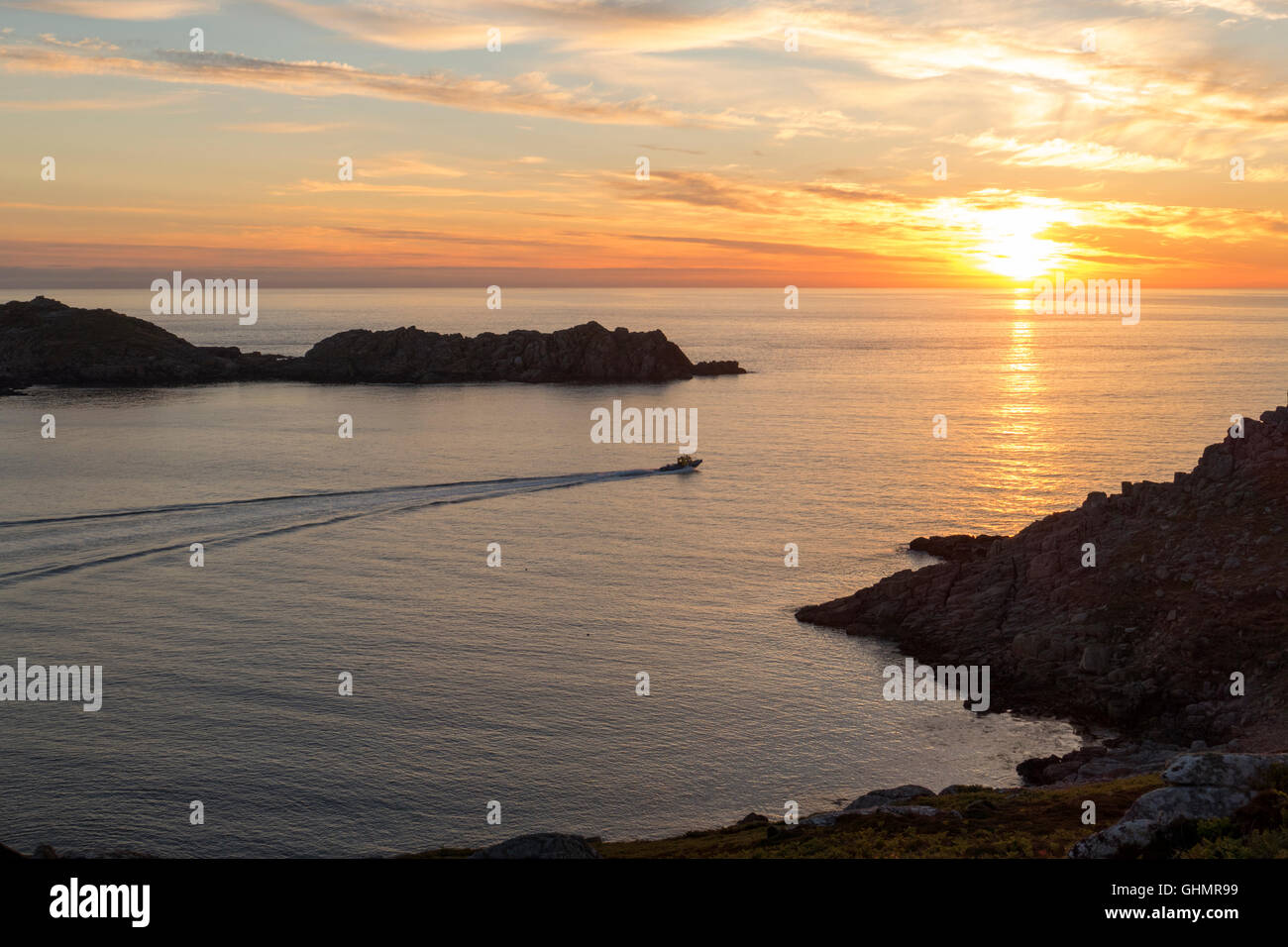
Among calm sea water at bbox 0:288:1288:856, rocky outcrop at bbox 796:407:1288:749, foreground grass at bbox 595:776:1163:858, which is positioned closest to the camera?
foreground grass at bbox 595:776:1163:858

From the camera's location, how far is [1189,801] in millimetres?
20516

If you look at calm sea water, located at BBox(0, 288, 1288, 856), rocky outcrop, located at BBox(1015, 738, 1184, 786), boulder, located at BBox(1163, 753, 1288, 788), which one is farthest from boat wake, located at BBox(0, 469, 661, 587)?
boulder, located at BBox(1163, 753, 1288, 788)

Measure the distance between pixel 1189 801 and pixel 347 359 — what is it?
182 metres

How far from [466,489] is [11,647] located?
4428cm

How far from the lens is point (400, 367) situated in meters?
188

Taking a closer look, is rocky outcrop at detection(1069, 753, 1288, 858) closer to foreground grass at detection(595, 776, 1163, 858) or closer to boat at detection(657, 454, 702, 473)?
foreground grass at detection(595, 776, 1163, 858)

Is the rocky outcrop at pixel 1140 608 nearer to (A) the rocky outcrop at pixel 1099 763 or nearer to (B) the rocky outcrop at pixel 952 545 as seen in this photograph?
(A) the rocky outcrop at pixel 1099 763

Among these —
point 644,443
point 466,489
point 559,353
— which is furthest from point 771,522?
point 559,353

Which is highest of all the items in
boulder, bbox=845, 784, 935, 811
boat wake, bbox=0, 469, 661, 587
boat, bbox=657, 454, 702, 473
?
boat, bbox=657, 454, 702, 473

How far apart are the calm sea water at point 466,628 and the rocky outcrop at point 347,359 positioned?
197 feet

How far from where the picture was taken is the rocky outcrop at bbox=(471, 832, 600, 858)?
66.0ft

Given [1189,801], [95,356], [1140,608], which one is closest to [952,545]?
[1140,608]

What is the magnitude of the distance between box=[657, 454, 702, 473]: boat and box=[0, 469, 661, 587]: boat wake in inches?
578
